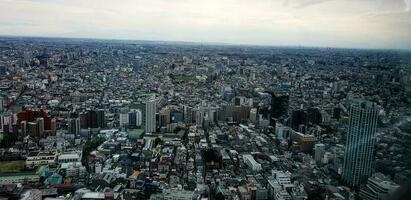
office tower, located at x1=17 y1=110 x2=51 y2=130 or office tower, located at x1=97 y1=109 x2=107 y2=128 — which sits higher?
office tower, located at x1=17 y1=110 x2=51 y2=130

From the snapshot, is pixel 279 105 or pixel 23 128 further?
pixel 279 105

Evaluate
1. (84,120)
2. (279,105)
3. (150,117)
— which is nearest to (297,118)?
(279,105)

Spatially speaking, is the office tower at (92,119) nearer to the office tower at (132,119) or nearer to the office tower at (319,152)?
the office tower at (132,119)

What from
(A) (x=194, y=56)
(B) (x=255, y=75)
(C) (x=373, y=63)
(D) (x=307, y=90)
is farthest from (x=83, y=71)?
(C) (x=373, y=63)

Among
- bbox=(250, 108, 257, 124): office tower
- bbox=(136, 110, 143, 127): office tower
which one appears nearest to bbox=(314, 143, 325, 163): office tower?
bbox=(250, 108, 257, 124): office tower

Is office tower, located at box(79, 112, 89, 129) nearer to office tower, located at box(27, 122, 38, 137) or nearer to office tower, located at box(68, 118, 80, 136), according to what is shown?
office tower, located at box(68, 118, 80, 136)

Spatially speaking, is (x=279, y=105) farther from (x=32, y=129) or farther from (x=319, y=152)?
(x=32, y=129)
